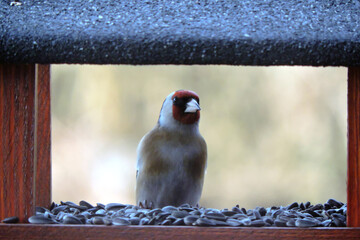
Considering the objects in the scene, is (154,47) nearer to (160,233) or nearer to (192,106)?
(160,233)

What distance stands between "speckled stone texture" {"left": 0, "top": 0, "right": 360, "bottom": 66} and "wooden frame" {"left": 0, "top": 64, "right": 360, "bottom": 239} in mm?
126

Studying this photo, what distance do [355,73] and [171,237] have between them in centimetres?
68

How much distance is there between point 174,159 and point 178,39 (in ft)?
3.00

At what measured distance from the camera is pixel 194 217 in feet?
6.66

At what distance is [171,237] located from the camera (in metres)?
1.95

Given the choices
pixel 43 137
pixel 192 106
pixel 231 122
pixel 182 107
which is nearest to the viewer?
pixel 43 137

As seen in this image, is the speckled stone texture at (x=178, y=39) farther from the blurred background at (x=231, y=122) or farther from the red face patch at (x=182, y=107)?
the blurred background at (x=231, y=122)

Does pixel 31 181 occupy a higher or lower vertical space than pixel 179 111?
lower

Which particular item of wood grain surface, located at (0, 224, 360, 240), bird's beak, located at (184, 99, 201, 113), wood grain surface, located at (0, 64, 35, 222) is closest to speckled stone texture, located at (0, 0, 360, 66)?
wood grain surface, located at (0, 64, 35, 222)

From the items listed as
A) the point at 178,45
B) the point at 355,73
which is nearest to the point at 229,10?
the point at 178,45

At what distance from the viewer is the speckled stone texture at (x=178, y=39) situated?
183 centimetres

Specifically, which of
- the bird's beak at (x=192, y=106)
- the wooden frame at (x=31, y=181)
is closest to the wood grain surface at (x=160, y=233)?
the wooden frame at (x=31, y=181)

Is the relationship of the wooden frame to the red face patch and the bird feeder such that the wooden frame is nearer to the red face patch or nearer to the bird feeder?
the bird feeder

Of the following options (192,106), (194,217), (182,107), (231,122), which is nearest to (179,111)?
(182,107)
